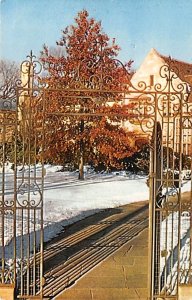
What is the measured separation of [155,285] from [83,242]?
2811mm

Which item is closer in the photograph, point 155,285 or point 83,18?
point 155,285

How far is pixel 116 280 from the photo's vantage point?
6.47m

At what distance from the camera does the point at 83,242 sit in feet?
27.8

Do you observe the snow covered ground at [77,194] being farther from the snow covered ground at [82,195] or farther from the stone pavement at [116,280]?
the stone pavement at [116,280]

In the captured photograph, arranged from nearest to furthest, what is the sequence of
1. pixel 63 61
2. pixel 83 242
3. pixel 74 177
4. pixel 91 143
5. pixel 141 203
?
pixel 83 242 → pixel 141 203 → pixel 63 61 → pixel 91 143 → pixel 74 177

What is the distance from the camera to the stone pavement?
5848mm

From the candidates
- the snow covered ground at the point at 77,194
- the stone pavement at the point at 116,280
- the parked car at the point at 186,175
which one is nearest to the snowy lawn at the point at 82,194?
the snow covered ground at the point at 77,194

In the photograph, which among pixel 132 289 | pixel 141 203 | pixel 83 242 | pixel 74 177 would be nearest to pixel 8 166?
pixel 74 177

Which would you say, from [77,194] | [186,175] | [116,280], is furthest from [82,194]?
[116,280]

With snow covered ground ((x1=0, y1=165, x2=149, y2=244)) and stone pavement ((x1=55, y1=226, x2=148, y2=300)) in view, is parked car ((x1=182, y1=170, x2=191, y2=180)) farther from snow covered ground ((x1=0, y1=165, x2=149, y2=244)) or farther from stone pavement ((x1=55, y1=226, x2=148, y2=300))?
stone pavement ((x1=55, y1=226, x2=148, y2=300))

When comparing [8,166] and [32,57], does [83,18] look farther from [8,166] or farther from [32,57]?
[32,57]

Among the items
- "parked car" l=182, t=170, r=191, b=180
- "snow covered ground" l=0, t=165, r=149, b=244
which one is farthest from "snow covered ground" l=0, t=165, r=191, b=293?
"parked car" l=182, t=170, r=191, b=180

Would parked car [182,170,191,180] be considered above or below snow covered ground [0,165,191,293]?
above

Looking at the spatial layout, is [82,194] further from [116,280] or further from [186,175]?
[116,280]
